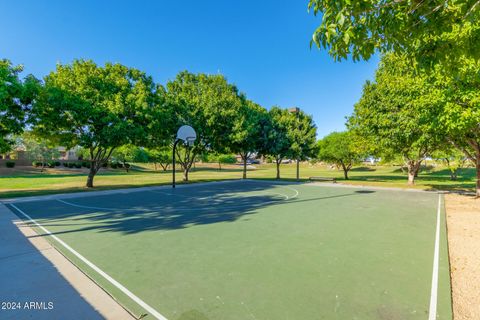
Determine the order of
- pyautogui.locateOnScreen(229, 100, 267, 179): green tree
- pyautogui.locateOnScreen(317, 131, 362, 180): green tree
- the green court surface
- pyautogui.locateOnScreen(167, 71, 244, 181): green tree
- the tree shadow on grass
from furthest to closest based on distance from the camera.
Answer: pyautogui.locateOnScreen(317, 131, 362, 180): green tree
pyautogui.locateOnScreen(229, 100, 267, 179): green tree
pyautogui.locateOnScreen(167, 71, 244, 181): green tree
the tree shadow on grass
the green court surface

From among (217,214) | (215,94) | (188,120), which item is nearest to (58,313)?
(217,214)

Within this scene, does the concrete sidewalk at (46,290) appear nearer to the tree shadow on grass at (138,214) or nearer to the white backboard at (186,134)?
the tree shadow on grass at (138,214)

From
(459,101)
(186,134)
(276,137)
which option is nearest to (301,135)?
(276,137)

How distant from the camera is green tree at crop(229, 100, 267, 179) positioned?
2695 cm

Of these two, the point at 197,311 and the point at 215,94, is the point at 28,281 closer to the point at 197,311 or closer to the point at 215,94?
the point at 197,311

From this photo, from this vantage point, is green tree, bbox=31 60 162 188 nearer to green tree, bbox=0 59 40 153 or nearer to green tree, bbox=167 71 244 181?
green tree, bbox=0 59 40 153

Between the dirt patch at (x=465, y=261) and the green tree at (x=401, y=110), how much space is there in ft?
19.7

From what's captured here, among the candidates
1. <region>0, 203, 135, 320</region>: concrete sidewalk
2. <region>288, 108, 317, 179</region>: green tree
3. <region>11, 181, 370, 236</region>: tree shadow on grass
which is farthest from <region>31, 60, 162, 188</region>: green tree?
<region>288, 108, 317, 179</region>: green tree

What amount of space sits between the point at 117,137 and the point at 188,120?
854 cm

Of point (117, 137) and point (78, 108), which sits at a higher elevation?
point (78, 108)

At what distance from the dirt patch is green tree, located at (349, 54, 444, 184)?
600 centimetres

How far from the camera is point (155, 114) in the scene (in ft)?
69.1

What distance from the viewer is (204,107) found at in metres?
26.6

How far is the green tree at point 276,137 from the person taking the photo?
103 feet
